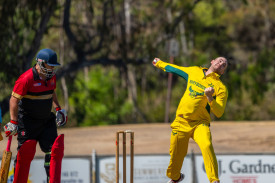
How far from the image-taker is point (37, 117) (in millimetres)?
7602

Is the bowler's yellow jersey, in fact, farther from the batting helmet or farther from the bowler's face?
the batting helmet

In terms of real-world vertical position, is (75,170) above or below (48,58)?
below

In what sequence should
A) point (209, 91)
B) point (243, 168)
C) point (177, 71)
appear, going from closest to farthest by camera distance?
1. point (209, 91)
2. point (177, 71)
3. point (243, 168)

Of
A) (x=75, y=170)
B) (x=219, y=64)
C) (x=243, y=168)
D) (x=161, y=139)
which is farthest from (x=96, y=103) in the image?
(x=219, y=64)

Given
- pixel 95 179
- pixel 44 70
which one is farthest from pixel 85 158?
pixel 44 70

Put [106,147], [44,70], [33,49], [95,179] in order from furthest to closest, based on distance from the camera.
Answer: [33,49]
[106,147]
[95,179]
[44,70]

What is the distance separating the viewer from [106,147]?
56.9 ft

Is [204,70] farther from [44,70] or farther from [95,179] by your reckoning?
[95,179]

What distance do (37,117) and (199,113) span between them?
2208 mm

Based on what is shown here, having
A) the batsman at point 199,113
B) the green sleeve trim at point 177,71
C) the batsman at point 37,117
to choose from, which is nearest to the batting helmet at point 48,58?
the batsman at point 37,117

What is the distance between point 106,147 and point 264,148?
4.86 meters

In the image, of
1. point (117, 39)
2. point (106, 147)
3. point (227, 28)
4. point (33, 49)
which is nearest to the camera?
point (106, 147)

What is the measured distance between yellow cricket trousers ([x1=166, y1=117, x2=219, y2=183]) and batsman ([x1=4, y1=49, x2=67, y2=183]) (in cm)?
159

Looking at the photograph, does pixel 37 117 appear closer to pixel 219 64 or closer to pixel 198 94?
pixel 198 94
